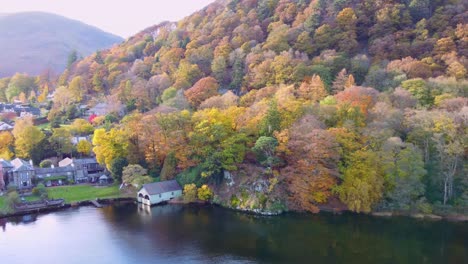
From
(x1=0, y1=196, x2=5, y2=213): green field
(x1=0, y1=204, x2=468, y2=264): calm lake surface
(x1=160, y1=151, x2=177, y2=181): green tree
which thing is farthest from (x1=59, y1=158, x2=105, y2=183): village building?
(x1=0, y1=204, x2=468, y2=264): calm lake surface

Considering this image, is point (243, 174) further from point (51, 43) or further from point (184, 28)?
point (51, 43)

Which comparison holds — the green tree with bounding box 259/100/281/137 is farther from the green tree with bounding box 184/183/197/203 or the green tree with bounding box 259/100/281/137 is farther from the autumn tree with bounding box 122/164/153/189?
the autumn tree with bounding box 122/164/153/189

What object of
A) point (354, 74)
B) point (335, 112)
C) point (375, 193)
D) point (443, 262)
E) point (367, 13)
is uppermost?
point (367, 13)

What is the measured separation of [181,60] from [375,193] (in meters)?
44.8

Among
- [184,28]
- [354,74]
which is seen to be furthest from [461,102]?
[184,28]

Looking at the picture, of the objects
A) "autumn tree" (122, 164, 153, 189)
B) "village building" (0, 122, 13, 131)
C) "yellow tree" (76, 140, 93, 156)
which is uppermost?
"village building" (0, 122, 13, 131)

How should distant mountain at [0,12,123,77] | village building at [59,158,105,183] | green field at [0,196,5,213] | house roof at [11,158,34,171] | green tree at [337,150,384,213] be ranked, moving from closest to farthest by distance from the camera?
green tree at [337,150,384,213] < green field at [0,196,5,213] < house roof at [11,158,34,171] < village building at [59,158,105,183] < distant mountain at [0,12,123,77]

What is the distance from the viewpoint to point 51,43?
599 feet

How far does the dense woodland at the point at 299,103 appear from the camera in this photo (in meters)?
33.1

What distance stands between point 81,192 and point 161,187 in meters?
9.00

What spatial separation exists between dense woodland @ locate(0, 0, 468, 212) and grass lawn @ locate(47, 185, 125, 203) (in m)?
2.42

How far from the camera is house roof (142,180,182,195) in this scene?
36375 millimetres

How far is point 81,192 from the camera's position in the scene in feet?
129

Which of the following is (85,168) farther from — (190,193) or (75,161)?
(190,193)
